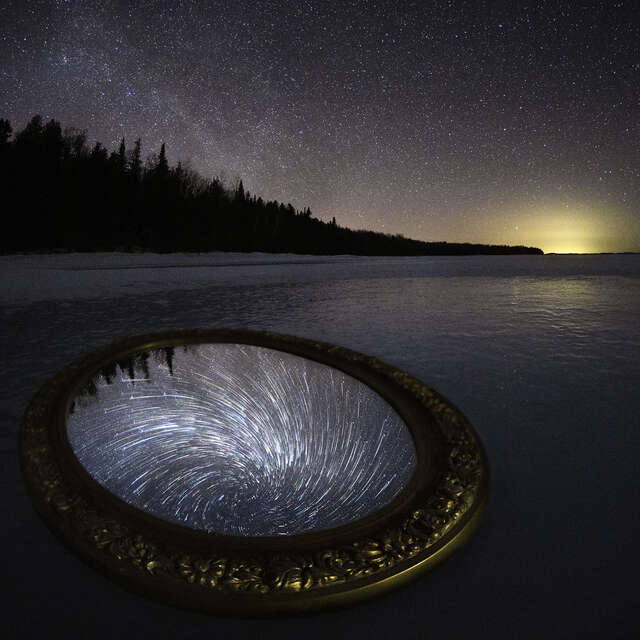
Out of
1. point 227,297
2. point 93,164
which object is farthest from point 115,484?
point 93,164

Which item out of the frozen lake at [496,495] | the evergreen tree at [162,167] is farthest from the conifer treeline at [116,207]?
the frozen lake at [496,495]

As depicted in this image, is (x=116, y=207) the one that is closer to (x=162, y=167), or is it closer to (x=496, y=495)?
(x=162, y=167)

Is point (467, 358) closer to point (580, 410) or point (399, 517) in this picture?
point (580, 410)

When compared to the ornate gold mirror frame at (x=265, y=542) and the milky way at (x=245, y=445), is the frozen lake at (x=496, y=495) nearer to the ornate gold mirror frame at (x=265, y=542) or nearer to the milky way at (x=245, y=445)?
the ornate gold mirror frame at (x=265, y=542)

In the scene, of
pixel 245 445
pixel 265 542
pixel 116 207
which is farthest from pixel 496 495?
pixel 116 207

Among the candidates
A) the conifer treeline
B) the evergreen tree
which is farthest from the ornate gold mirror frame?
the evergreen tree

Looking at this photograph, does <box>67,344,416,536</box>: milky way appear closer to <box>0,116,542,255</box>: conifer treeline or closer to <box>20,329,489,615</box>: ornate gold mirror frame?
<box>20,329,489,615</box>: ornate gold mirror frame
